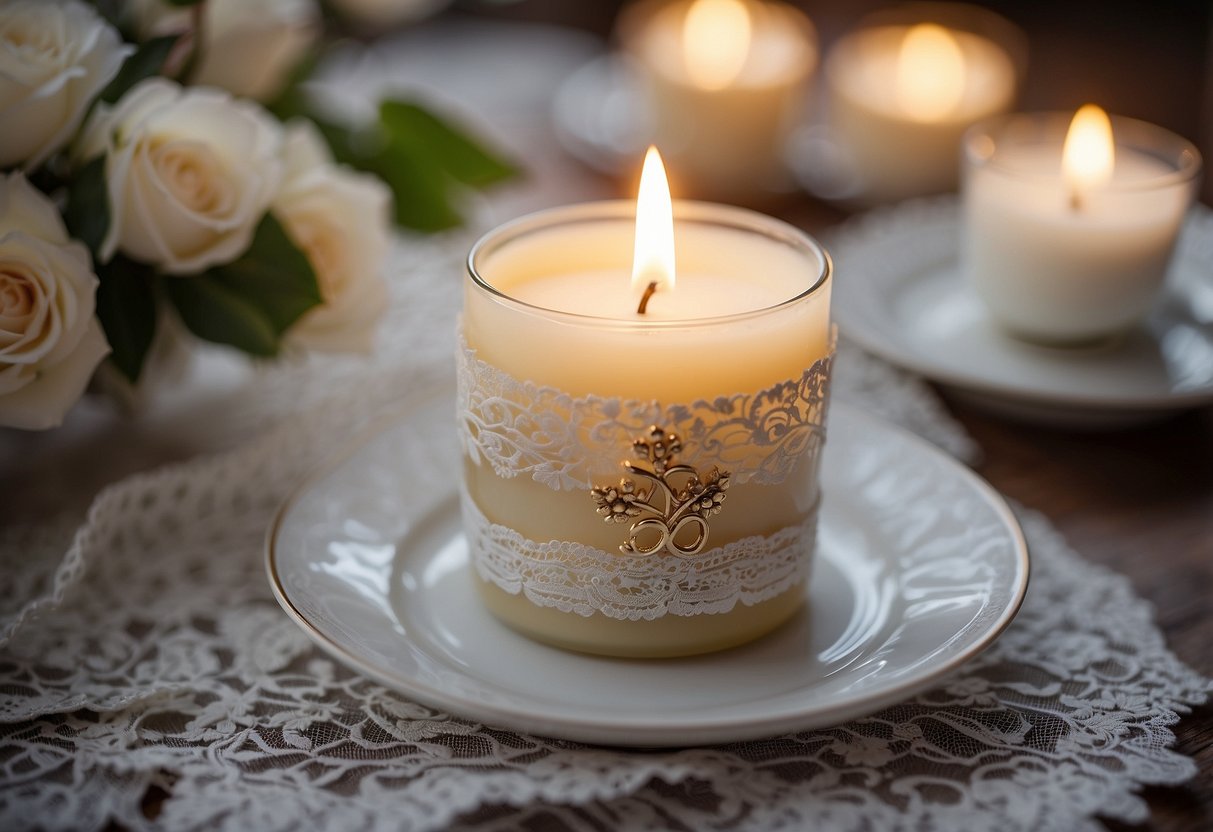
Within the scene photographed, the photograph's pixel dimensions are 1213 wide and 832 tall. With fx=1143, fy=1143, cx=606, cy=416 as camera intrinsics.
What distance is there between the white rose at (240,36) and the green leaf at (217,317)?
0.62 ft

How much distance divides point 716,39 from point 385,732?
1041 millimetres

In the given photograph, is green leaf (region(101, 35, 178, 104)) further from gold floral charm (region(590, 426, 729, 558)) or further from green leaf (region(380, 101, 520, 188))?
gold floral charm (region(590, 426, 729, 558))

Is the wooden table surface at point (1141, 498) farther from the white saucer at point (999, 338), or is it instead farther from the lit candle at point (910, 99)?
the lit candle at point (910, 99)

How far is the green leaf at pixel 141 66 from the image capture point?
0.75 metres

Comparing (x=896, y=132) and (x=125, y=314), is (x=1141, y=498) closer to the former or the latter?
(x=896, y=132)

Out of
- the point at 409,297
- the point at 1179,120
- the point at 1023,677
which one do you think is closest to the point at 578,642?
the point at 1023,677

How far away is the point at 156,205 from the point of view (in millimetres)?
689

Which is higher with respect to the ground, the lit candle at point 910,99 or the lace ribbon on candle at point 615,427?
the lace ribbon on candle at point 615,427

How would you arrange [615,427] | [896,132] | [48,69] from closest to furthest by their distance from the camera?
[615,427] < [48,69] < [896,132]

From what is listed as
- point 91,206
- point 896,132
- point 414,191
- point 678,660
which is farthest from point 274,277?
point 896,132

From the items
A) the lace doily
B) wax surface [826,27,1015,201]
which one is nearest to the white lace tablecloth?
the lace doily

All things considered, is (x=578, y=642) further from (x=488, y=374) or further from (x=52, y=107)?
(x=52, y=107)

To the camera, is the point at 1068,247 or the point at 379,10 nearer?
the point at 1068,247

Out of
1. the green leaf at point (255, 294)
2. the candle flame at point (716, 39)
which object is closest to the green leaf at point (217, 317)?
the green leaf at point (255, 294)
